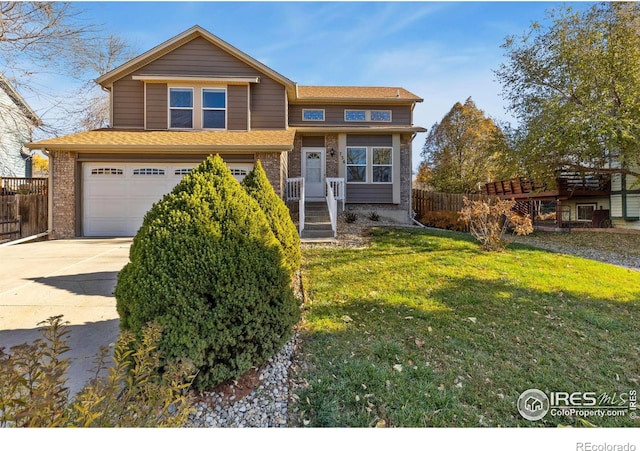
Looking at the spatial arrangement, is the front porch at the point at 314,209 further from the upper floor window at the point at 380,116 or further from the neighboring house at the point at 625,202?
the neighboring house at the point at 625,202

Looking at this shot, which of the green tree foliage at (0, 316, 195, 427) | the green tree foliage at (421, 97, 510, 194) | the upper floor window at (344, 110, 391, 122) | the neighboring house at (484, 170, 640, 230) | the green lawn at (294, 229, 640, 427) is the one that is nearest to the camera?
the green tree foliage at (0, 316, 195, 427)

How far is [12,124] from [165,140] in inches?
272

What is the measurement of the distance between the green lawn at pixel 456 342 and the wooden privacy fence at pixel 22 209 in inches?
406

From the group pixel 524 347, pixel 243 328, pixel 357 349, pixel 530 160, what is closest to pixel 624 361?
pixel 524 347

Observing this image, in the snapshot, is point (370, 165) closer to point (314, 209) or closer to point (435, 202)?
point (314, 209)

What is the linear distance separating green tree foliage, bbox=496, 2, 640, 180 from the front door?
300 inches

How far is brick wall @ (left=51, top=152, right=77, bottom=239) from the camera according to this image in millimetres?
9547

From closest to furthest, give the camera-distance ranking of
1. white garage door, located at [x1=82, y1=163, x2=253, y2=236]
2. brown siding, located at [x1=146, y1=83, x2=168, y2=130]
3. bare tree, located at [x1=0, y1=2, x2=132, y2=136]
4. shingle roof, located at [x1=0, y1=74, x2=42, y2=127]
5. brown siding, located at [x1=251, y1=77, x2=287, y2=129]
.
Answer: bare tree, located at [x1=0, y1=2, x2=132, y2=136]
white garage door, located at [x1=82, y1=163, x2=253, y2=236]
brown siding, located at [x1=146, y1=83, x2=168, y2=130]
shingle roof, located at [x1=0, y1=74, x2=42, y2=127]
brown siding, located at [x1=251, y1=77, x2=287, y2=129]

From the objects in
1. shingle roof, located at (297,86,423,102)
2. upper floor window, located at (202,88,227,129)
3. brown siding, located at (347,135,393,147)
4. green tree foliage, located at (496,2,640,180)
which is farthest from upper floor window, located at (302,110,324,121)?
green tree foliage, located at (496,2,640,180)

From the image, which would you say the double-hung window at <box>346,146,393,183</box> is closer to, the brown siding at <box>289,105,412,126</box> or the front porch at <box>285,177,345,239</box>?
the front porch at <box>285,177,345,239</box>

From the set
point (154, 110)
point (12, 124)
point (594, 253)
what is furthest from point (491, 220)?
point (12, 124)

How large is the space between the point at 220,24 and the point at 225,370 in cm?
470

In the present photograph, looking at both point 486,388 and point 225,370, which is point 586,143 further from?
point 225,370

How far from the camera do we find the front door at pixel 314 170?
1391 centimetres
